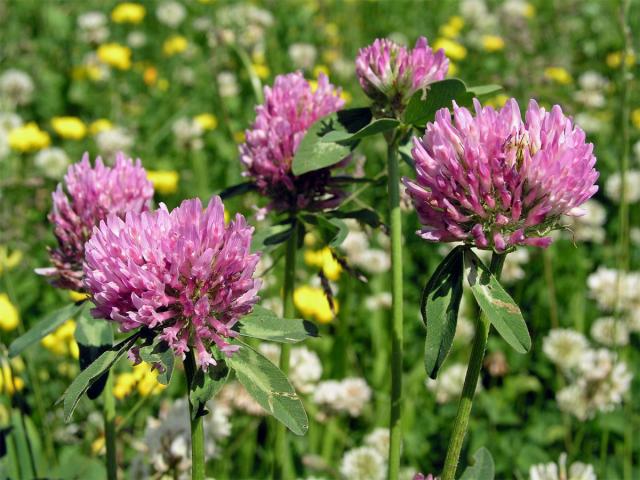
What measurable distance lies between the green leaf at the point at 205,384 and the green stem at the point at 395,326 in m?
0.34

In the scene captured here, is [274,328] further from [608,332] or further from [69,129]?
[69,129]

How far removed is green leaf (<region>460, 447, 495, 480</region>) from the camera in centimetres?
147

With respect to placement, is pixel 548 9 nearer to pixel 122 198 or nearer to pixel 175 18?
pixel 175 18

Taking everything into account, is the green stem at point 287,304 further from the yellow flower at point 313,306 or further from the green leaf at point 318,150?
the yellow flower at point 313,306

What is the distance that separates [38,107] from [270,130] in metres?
3.77

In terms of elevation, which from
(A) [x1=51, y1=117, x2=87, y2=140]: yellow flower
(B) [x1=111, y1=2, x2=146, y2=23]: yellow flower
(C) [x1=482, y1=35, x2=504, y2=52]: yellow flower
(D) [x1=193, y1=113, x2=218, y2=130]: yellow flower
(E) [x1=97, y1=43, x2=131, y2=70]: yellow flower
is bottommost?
(A) [x1=51, y1=117, x2=87, y2=140]: yellow flower

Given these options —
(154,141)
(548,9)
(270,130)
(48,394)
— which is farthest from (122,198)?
(548,9)

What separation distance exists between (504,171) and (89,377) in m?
0.64

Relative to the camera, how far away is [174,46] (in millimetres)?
5719

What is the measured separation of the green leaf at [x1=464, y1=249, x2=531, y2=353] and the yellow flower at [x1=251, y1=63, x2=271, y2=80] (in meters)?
3.94

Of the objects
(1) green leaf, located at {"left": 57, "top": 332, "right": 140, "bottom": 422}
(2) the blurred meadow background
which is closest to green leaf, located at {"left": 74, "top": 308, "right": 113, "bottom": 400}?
(2) the blurred meadow background

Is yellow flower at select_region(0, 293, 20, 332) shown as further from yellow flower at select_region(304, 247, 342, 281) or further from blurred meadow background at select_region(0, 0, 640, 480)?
yellow flower at select_region(304, 247, 342, 281)

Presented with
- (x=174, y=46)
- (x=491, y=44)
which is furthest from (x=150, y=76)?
(x=491, y=44)

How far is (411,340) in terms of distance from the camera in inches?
132
